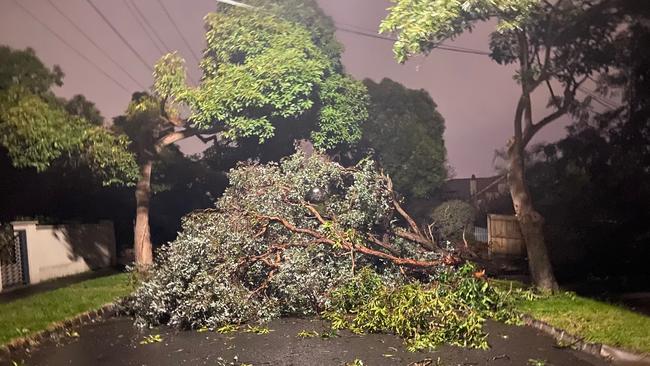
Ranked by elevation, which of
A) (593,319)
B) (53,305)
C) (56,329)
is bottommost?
(593,319)

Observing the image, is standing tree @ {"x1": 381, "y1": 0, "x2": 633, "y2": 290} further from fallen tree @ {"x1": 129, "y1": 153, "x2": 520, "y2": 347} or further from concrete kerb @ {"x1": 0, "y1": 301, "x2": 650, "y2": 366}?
concrete kerb @ {"x1": 0, "y1": 301, "x2": 650, "y2": 366}

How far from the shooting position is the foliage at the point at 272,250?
6652 millimetres

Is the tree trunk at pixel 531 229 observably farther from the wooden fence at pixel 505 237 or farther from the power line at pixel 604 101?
the power line at pixel 604 101

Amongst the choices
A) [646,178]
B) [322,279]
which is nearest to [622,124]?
[646,178]

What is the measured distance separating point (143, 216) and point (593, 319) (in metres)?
9.58

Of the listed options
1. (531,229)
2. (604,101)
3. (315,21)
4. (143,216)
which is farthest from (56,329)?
(604,101)

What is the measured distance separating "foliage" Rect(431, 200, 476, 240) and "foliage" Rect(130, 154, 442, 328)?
3.42m

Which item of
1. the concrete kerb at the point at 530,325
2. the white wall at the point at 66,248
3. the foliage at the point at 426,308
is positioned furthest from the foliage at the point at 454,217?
the white wall at the point at 66,248

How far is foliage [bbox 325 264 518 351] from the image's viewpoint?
5505 millimetres

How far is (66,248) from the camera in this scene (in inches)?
445

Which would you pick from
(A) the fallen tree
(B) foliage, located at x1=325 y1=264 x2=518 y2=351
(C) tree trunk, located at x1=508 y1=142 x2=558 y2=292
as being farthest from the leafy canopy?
(B) foliage, located at x1=325 y1=264 x2=518 y2=351

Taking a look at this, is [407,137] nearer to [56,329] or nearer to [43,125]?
[43,125]

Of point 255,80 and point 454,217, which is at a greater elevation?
point 255,80

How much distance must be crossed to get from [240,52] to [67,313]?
7.18m
